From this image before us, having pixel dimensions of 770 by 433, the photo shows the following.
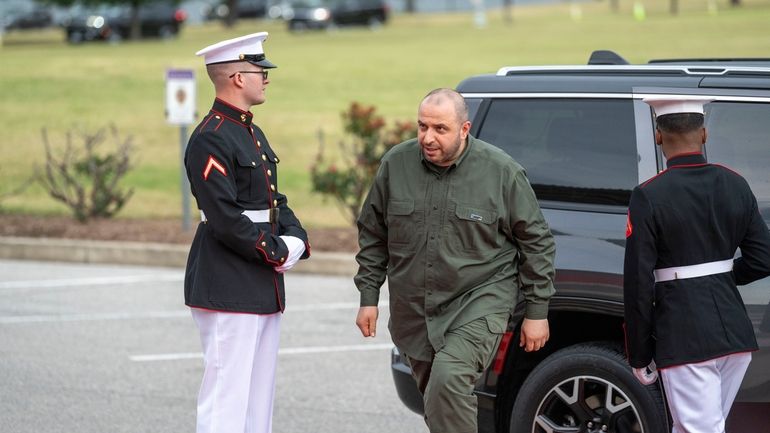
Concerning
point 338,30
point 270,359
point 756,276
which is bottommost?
point 338,30

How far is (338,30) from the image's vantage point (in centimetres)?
6762

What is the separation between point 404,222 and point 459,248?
247 mm

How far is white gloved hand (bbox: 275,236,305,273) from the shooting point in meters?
5.32

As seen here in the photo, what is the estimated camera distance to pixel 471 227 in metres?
5.13

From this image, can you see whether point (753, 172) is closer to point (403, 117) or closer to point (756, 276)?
point (756, 276)

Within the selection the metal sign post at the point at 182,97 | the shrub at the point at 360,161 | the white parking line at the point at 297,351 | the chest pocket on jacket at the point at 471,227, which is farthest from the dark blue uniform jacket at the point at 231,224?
the metal sign post at the point at 182,97

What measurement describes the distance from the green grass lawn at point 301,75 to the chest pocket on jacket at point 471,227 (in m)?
10.1

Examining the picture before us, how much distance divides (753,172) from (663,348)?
110 cm

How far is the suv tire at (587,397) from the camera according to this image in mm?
5383

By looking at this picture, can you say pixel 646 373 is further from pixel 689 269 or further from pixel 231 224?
pixel 231 224

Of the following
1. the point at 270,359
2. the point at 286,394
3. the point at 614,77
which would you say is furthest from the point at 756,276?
the point at 286,394

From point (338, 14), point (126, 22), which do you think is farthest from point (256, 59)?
point (338, 14)

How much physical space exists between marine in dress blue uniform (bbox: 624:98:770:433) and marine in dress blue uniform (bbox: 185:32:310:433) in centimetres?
149

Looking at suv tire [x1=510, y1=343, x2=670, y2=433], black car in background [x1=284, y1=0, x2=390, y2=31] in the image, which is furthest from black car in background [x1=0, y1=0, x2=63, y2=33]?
suv tire [x1=510, y1=343, x2=670, y2=433]
